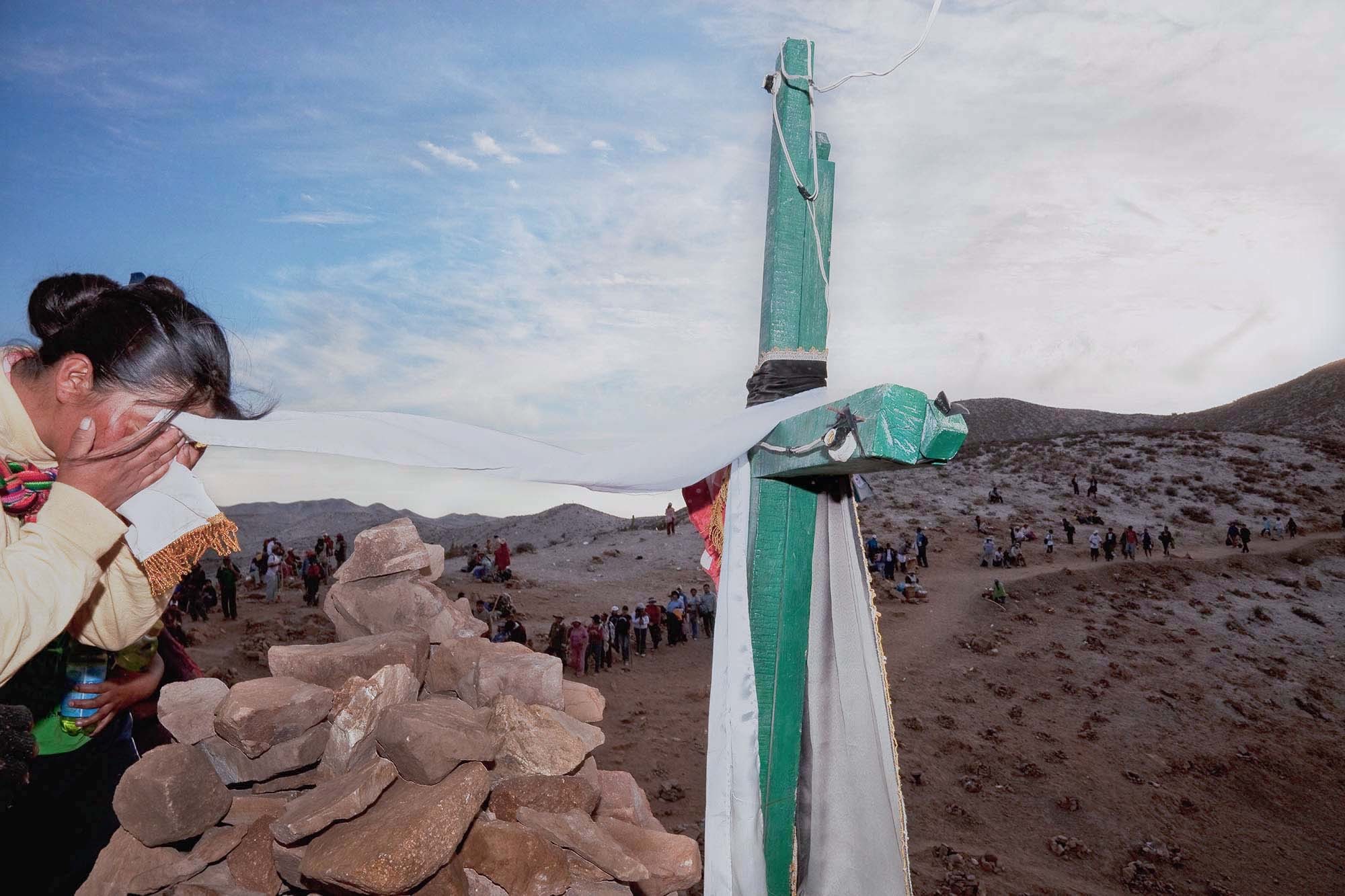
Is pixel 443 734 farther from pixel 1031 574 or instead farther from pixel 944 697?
pixel 1031 574

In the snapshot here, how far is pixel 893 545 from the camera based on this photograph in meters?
25.1

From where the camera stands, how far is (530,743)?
10.1 ft

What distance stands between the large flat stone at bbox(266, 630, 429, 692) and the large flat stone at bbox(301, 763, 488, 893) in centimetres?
66

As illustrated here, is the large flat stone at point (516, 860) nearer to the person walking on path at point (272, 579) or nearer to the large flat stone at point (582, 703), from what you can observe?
the large flat stone at point (582, 703)

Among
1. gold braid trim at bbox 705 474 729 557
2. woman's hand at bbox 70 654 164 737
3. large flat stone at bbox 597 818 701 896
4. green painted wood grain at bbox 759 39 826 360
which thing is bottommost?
large flat stone at bbox 597 818 701 896

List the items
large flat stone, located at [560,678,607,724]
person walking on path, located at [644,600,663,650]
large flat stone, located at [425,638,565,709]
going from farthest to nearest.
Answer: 1. person walking on path, located at [644,600,663,650]
2. large flat stone, located at [560,678,607,724]
3. large flat stone, located at [425,638,565,709]

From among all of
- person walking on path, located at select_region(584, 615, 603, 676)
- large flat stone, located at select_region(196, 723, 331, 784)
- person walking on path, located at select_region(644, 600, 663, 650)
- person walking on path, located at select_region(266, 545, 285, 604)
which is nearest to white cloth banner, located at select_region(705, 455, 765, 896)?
large flat stone, located at select_region(196, 723, 331, 784)

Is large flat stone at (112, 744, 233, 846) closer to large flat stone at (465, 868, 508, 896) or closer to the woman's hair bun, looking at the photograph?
large flat stone at (465, 868, 508, 896)

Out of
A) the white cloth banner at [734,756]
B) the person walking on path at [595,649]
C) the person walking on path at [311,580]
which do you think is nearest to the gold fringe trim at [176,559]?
the white cloth banner at [734,756]

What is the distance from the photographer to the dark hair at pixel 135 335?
A: 5.85 feet

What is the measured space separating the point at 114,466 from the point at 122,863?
1.81m

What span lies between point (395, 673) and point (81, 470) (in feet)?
5.50

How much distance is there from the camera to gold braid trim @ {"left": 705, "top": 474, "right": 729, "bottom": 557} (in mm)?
3180

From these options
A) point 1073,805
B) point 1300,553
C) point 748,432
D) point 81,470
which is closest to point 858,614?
point 748,432
